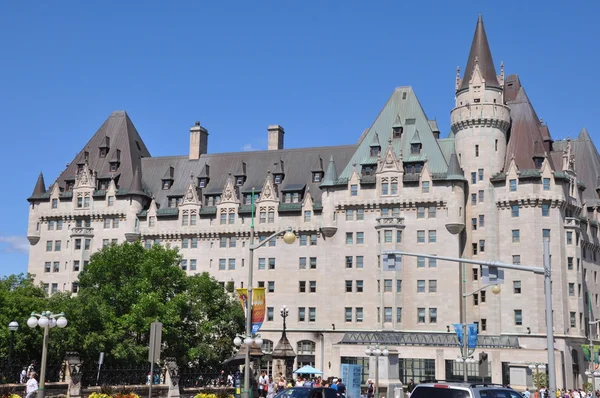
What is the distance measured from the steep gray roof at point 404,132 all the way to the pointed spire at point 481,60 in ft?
20.7

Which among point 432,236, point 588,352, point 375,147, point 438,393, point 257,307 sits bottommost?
point 438,393

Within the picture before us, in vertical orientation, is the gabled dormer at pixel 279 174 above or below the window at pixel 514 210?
above

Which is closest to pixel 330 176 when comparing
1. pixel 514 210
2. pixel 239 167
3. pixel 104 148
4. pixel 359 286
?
pixel 359 286

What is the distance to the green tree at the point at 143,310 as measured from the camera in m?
62.1

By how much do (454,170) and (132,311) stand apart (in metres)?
38.6

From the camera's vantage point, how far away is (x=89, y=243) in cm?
9762

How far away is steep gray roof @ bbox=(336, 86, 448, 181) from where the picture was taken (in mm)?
87875

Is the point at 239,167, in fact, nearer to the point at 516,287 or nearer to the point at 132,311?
the point at 516,287

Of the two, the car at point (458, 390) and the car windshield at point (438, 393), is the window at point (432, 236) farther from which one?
the car windshield at point (438, 393)

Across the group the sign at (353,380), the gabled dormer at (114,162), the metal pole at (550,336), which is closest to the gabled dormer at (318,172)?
the gabled dormer at (114,162)

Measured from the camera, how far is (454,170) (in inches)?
3354

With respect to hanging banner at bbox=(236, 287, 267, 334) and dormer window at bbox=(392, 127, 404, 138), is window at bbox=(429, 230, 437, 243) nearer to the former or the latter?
dormer window at bbox=(392, 127, 404, 138)

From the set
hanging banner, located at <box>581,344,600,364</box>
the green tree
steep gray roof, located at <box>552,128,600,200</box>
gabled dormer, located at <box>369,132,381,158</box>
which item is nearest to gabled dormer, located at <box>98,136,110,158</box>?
the green tree

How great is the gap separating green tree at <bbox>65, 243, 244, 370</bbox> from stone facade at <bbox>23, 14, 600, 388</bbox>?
699 inches
